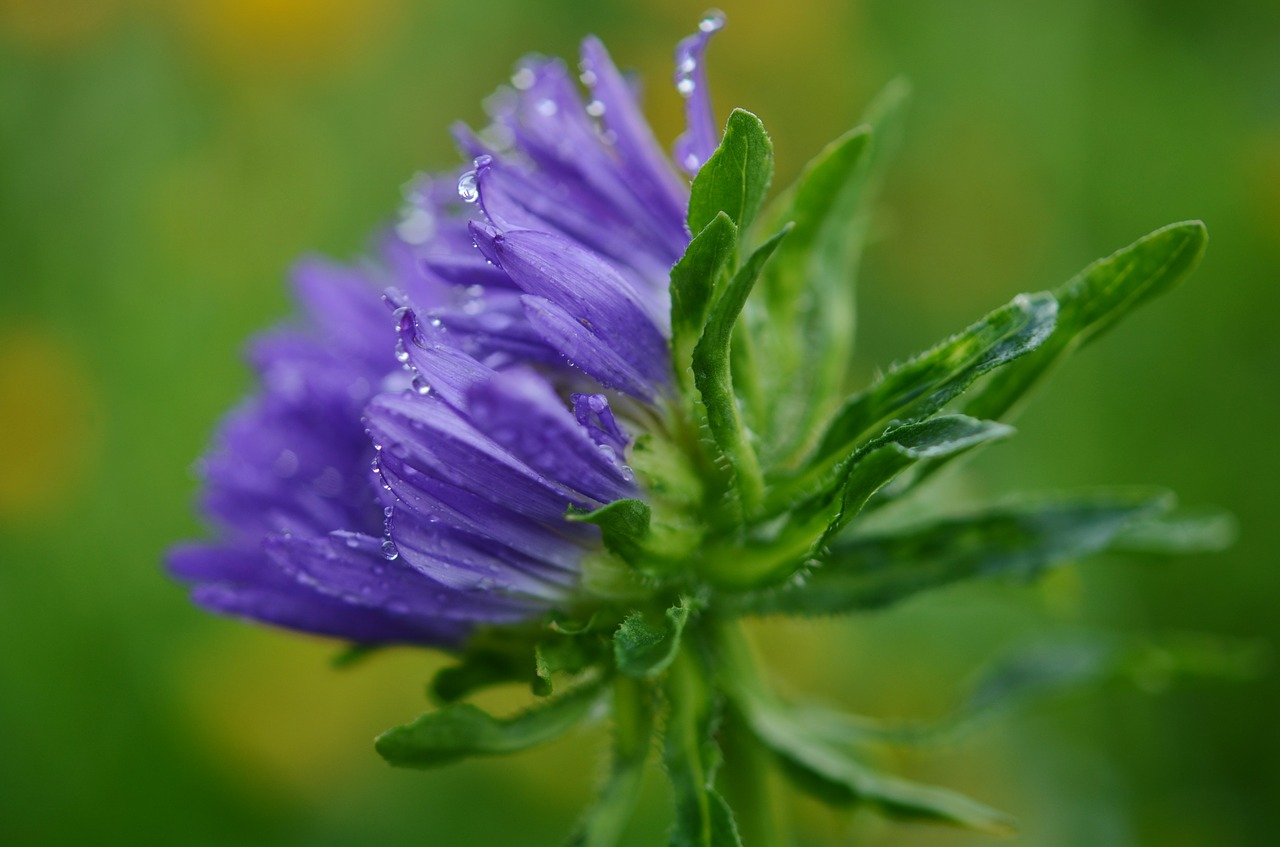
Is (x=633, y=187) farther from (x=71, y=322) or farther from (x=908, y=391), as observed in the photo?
(x=71, y=322)

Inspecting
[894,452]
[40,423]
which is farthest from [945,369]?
[40,423]

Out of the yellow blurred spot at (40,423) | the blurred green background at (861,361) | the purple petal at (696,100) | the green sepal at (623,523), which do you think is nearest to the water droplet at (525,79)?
the purple petal at (696,100)

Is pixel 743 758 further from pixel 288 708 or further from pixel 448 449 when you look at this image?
pixel 288 708

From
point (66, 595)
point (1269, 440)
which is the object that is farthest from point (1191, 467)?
point (66, 595)

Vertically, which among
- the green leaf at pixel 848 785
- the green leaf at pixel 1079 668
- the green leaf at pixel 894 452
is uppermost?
the green leaf at pixel 894 452

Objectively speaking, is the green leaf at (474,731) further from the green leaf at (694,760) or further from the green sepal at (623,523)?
the green sepal at (623,523)

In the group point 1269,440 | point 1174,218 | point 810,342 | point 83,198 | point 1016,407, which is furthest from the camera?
point 83,198
